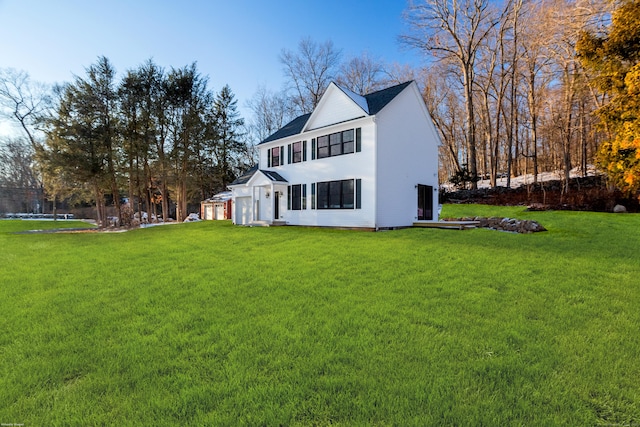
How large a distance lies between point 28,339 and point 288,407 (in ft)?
9.93

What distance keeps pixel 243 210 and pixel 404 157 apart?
33.9ft

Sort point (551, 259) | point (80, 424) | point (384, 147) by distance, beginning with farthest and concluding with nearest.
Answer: point (384, 147), point (551, 259), point (80, 424)

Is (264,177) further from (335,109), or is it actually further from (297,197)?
(335,109)

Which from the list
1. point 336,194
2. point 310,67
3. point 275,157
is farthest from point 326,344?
point 310,67

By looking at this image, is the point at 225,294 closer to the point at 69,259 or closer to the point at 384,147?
the point at 69,259

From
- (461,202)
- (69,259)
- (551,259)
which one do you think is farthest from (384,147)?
(461,202)

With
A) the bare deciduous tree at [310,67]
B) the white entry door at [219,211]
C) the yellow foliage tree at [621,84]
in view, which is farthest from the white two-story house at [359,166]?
the bare deciduous tree at [310,67]

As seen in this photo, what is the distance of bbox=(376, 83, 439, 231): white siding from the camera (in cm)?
1280

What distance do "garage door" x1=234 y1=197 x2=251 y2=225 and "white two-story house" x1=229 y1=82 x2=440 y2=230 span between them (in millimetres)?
1878

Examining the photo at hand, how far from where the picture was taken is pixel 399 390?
2.19 meters

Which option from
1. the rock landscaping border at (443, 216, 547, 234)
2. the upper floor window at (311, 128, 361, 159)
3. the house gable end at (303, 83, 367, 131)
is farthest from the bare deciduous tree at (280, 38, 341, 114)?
the rock landscaping border at (443, 216, 547, 234)

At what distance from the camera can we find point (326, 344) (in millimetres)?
2893

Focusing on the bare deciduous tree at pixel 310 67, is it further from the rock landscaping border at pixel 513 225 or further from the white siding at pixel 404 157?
the rock landscaping border at pixel 513 225

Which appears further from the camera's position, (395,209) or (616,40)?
(395,209)
